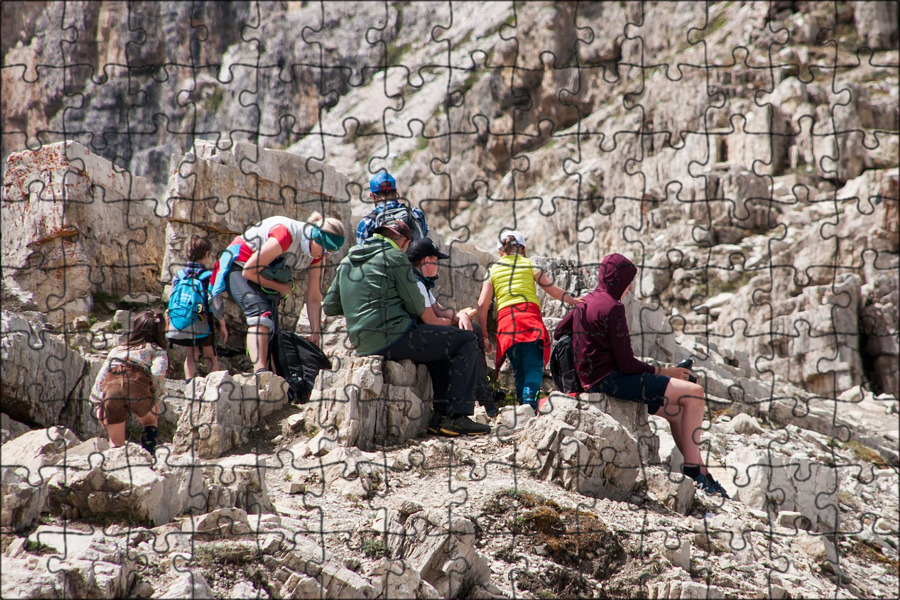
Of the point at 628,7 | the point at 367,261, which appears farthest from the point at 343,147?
the point at 367,261

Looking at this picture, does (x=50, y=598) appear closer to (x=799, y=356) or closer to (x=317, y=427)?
(x=317, y=427)

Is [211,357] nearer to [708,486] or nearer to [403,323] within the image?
[403,323]

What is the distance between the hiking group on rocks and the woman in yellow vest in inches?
0.6

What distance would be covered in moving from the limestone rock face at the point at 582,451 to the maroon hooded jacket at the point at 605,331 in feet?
1.48

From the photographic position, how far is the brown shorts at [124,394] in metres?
6.78

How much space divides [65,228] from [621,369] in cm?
868

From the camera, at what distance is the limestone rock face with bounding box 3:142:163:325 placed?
11.5 m

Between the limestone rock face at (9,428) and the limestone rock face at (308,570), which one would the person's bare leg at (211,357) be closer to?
the limestone rock face at (9,428)

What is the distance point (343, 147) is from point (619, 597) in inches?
2819

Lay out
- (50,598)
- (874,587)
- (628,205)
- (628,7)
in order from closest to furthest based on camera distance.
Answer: (50,598) → (874,587) → (628,205) → (628,7)

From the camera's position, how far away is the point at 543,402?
7.82 m

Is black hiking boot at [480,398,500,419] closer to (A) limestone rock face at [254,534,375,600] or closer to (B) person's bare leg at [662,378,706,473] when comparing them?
(B) person's bare leg at [662,378,706,473]

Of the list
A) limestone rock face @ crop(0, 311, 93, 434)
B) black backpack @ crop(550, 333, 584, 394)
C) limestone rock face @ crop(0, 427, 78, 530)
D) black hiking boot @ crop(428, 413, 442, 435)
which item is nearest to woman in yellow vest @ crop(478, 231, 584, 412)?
black backpack @ crop(550, 333, 584, 394)

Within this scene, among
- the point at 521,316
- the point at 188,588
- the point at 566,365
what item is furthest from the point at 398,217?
the point at 188,588
